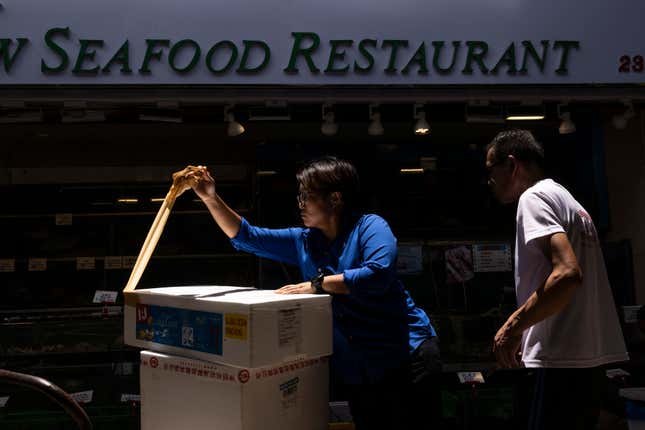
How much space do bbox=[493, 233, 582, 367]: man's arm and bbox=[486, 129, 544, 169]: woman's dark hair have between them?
1.17ft

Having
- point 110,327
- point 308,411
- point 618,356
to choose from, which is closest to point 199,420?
point 308,411

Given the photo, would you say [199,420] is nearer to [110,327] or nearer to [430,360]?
[430,360]

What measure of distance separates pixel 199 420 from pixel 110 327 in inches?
120

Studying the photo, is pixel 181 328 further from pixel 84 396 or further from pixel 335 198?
pixel 84 396

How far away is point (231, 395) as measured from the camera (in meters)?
1.52

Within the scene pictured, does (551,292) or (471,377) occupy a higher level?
(551,292)

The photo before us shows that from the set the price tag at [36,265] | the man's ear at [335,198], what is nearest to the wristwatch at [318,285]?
the man's ear at [335,198]

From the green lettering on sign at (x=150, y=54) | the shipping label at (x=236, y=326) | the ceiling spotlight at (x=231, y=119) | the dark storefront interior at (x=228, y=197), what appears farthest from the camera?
the dark storefront interior at (x=228, y=197)

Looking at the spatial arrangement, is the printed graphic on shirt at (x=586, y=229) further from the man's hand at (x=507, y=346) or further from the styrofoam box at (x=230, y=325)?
the styrofoam box at (x=230, y=325)

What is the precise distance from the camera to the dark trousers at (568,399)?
1.85m

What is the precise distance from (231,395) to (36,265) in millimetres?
4465

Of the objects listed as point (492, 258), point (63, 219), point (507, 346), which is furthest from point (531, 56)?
point (63, 219)

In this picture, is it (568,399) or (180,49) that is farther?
(180,49)

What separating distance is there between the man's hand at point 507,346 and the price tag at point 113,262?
4.29 m
